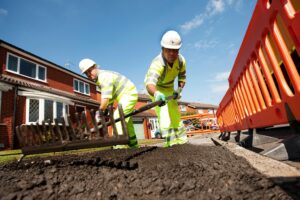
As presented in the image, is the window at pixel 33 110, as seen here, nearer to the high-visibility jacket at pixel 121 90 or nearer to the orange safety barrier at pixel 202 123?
the orange safety barrier at pixel 202 123

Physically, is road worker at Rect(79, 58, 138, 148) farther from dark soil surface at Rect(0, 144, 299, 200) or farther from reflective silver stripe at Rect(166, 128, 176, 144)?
dark soil surface at Rect(0, 144, 299, 200)

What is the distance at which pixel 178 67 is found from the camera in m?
4.11

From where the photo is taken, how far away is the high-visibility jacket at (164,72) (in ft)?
12.1

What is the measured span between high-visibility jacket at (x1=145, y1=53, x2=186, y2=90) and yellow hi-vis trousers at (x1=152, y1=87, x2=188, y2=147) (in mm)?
180

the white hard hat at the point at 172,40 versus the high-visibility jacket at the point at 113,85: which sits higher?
the white hard hat at the point at 172,40

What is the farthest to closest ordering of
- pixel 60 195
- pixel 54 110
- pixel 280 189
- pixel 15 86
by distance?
pixel 54 110 < pixel 15 86 < pixel 60 195 < pixel 280 189

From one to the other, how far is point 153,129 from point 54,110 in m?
17.8

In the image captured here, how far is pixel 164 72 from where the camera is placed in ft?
12.7

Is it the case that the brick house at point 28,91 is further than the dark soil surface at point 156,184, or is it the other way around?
the brick house at point 28,91

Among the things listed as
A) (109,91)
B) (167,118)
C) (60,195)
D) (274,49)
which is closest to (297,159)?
(274,49)

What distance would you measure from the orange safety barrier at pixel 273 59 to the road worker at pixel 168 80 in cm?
114

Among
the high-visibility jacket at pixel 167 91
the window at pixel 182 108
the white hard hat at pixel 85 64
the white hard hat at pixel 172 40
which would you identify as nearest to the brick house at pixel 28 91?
the white hard hat at pixel 85 64

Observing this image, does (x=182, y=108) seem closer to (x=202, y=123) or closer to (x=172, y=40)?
(x=202, y=123)

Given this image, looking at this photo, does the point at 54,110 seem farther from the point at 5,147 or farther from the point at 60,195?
the point at 60,195
